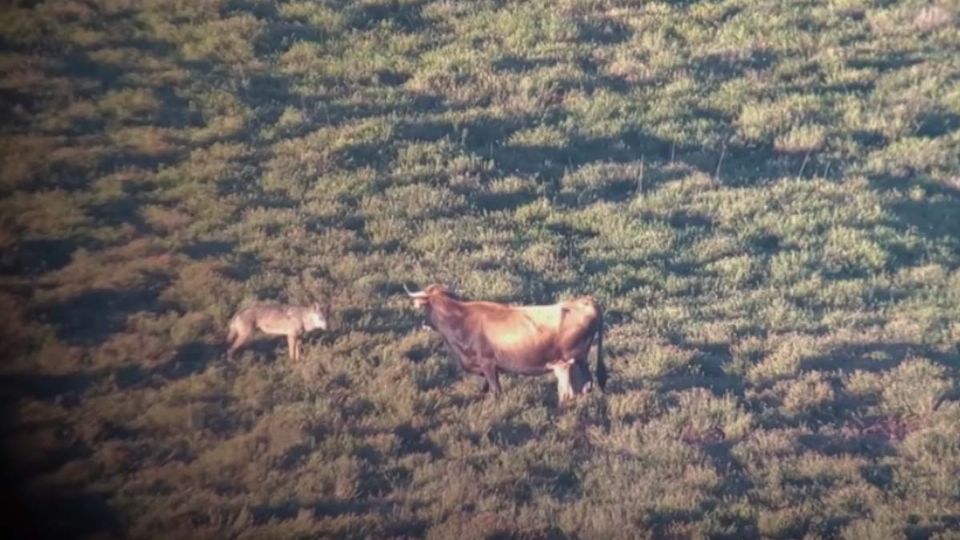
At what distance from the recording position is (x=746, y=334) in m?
9.50

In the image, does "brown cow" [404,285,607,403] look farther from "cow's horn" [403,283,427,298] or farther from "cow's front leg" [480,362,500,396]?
"cow's horn" [403,283,427,298]

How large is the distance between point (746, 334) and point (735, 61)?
184 inches

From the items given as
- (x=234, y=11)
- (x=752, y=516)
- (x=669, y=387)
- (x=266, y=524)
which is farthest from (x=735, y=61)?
(x=266, y=524)

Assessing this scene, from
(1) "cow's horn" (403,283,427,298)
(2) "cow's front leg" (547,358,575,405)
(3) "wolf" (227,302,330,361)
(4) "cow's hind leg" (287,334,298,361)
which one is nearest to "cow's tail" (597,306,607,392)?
(2) "cow's front leg" (547,358,575,405)

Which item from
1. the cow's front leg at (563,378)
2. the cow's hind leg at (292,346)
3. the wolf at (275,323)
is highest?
the wolf at (275,323)

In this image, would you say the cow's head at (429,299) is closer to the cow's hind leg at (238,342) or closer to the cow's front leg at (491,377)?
the cow's front leg at (491,377)

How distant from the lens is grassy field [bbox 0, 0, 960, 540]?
26.0 feet

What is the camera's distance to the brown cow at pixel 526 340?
8703 mm

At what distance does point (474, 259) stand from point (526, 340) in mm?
1345

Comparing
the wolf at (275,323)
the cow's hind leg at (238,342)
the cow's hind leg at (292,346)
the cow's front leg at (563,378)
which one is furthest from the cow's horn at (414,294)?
the cow's hind leg at (238,342)

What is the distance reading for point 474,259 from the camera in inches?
391

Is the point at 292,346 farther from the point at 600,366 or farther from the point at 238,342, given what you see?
the point at 600,366

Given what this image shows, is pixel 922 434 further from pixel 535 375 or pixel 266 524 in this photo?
pixel 266 524

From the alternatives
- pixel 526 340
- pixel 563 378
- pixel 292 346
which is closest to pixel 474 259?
pixel 526 340
